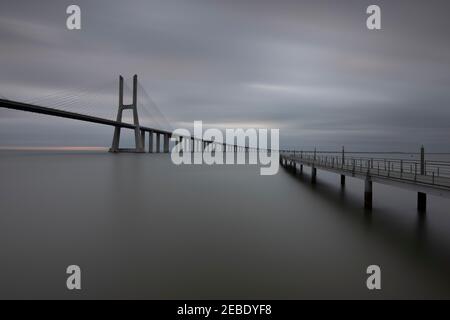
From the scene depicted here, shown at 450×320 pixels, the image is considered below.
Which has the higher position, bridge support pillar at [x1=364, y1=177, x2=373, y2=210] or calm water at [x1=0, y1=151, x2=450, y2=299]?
bridge support pillar at [x1=364, y1=177, x2=373, y2=210]

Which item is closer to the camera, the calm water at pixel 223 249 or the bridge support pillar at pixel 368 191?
the calm water at pixel 223 249

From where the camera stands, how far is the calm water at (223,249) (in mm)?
6902

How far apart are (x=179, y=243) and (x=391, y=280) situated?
20.4 feet

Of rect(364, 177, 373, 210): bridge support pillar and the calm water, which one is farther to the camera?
rect(364, 177, 373, 210): bridge support pillar

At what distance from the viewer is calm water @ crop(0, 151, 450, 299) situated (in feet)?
22.6

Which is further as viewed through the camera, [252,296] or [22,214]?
[22,214]

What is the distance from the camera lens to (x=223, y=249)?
31.8 feet

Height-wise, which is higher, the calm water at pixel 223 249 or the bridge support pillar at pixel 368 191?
the bridge support pillar at pixel 368 191

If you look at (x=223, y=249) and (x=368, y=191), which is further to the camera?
(x=368, y=191)

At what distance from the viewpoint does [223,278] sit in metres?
7.41

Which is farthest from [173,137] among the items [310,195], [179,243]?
[179,243]

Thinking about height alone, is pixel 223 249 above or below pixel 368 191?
below
